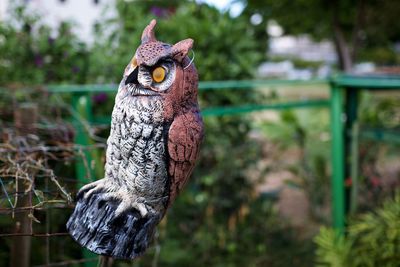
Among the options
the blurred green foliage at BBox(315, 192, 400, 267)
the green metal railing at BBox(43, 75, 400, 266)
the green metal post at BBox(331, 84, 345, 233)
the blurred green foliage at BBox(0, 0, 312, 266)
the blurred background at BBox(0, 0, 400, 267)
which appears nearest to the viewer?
the blurred green foliage at BBox(315, 192, 400, 267)

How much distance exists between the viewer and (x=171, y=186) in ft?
3.84

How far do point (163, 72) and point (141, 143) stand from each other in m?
0.18

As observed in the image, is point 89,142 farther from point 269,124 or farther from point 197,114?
point 269,124

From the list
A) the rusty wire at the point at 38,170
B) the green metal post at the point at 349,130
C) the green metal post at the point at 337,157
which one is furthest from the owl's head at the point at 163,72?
the green metal post at the point at 349,130

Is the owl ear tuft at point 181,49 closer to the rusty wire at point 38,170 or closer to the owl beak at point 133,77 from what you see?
the owl beak at point 133,77

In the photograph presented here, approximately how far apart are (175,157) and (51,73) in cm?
284

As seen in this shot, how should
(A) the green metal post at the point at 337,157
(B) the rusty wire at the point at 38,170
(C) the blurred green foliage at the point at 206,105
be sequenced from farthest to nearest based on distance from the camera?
(C) the blurred green foliage at the point at 206,105
(A) the green metal post at the point at 337,157
(B) the rusty wire at the point at 38,170

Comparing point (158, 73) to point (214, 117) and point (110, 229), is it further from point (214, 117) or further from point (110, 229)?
point (214, 117)

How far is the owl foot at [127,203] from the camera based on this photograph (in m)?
1.12

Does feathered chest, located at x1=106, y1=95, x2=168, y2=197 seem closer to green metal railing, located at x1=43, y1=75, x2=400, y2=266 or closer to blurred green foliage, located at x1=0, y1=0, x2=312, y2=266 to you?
green metal railing, located at x1=43, y1=75, x2=400, y2=266

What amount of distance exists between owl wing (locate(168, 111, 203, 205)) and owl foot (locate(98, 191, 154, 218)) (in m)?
0.08

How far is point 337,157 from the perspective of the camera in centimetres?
327

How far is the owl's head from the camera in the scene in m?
1.10

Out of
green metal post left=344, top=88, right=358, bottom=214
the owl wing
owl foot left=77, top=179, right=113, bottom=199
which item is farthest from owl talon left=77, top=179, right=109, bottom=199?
green metal post left=344, top=88, right=358, bottom=214
